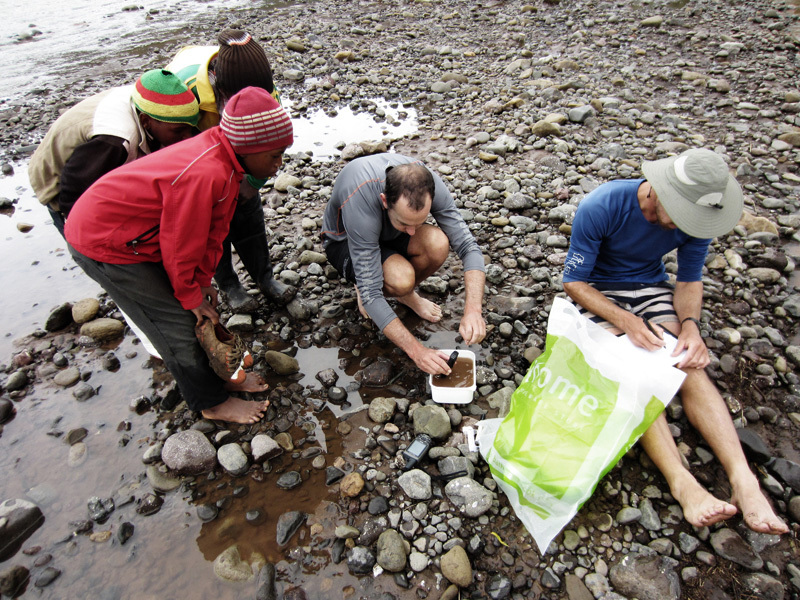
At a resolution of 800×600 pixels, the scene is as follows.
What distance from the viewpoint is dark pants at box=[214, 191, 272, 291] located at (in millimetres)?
3107

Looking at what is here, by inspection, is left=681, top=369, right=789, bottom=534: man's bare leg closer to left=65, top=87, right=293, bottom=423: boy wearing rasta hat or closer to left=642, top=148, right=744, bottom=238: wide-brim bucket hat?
left=642, top=148, right=744, bottom=238: wide-brim bucket hat

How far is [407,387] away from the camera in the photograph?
112 inches

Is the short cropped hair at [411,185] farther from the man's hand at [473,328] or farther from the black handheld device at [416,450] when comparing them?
the black handheld device at [416,450]

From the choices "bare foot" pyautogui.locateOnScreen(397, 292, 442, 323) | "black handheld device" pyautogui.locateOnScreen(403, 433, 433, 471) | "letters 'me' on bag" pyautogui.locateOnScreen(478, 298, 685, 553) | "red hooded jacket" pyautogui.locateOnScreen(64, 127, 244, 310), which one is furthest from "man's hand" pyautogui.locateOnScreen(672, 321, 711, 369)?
"red hooded jacket" pyautogui.locateOnScreen(64, 127, 244, 310)

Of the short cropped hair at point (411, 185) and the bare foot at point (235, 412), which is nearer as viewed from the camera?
the short cropped hair at point (411, 185)

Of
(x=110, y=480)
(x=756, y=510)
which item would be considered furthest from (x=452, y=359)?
(x=110, y=480)

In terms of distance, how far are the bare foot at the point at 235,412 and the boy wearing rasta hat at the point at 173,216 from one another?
50 centimetres

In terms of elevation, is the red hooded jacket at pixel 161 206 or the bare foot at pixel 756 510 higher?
the red hooded jacket at pixel 161 206

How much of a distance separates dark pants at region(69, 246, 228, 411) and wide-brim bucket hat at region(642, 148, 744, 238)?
2.48 meters

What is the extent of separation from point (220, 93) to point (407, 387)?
2.04m

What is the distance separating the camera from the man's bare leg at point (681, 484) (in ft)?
6.49

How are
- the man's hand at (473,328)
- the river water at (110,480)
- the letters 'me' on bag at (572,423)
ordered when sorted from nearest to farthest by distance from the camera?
the letters 'me' on bag at (572,423)
the river water at (110,480)
the man's hand at (473,328)

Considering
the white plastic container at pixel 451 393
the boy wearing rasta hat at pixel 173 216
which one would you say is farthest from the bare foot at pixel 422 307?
the boy wearing rasta hat at pixel 173 216

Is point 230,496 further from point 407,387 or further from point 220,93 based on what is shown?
point 220,93
